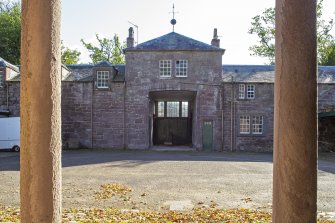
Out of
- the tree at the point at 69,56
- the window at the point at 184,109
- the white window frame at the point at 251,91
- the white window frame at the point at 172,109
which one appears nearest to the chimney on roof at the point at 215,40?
the white window frame at the point at 251,91

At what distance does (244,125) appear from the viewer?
26.2 meters

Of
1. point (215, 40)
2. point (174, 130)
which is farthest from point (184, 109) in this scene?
point (215, 40)

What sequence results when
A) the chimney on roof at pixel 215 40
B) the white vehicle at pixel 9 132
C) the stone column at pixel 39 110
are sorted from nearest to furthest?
the stone column at pixel 39 110 → the white vehicle at pixel 9 132 → the chimney on roof at pixel 215 40

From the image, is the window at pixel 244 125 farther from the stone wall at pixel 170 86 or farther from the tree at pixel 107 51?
the tree at pixel 107 51

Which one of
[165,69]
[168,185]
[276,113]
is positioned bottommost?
[168,185]

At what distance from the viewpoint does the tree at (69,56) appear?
44588 millimetres

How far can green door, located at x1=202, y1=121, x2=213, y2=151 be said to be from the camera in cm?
2588

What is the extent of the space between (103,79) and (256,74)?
1222cm

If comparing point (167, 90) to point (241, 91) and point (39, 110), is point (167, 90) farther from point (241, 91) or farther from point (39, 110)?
point (39, 110)

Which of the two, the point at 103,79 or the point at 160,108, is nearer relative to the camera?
the point at 103,79

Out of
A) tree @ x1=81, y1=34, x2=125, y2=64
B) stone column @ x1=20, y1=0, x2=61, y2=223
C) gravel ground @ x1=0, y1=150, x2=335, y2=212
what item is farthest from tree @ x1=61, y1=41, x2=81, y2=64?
stone column @ x1=20, y1=0, x2=61, y2=223

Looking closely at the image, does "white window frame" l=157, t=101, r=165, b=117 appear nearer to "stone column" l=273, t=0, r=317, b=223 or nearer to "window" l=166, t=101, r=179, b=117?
"window" l=166, t=101, r=179, b=117

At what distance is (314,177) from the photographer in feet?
9.70

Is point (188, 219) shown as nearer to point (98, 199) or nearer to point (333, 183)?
point (98, 199)
